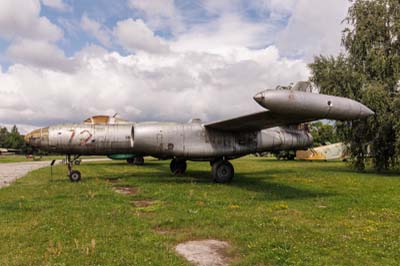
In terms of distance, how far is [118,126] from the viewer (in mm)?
14102

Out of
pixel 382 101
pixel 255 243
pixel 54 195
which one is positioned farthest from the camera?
pixel 382 101

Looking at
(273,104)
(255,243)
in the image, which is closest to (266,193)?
(273,104)

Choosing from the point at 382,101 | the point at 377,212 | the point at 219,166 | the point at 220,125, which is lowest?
the point at 377,212

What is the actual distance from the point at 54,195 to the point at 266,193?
23.5ft

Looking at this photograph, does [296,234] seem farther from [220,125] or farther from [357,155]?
[357,155]

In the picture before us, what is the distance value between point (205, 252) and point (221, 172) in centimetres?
921

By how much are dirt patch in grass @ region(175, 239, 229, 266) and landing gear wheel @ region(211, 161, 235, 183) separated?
27.7 ft

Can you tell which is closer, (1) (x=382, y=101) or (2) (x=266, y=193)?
(2) (x=266, y=193)

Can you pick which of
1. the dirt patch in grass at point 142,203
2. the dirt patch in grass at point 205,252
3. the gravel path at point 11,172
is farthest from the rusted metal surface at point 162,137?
the dirt patch in grass at point 205,252

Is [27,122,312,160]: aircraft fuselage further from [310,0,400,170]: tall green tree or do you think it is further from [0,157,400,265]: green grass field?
[310,0,400,170]: tall green tree

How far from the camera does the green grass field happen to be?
203 inches

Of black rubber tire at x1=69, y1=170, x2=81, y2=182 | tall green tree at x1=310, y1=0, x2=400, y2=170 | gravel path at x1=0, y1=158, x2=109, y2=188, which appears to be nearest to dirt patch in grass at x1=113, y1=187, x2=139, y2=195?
black rubber tire at x1=69, y1=170, x2=81, y2=182

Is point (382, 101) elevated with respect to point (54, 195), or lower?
elevated

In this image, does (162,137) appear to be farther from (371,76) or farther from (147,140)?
(371,76)
